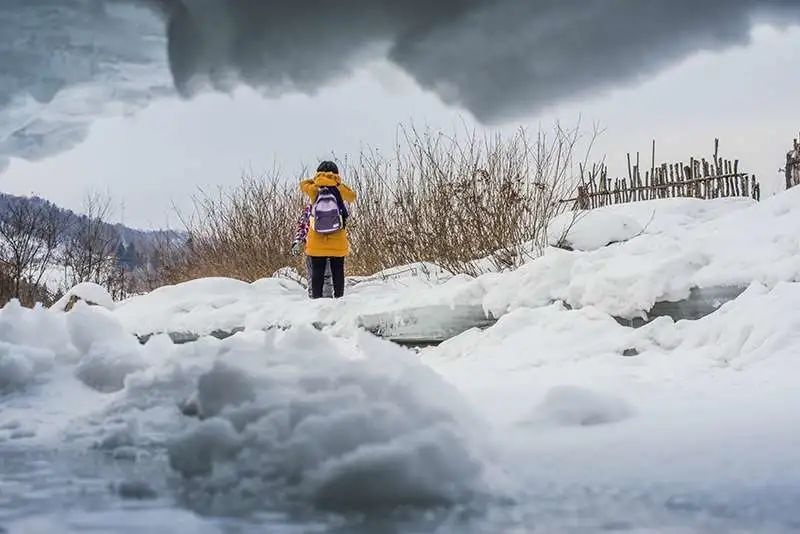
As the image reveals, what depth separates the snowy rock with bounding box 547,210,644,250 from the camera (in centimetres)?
666

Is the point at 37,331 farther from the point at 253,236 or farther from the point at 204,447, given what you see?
the point at 253,236

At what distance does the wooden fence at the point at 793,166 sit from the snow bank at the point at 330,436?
29.0 feet

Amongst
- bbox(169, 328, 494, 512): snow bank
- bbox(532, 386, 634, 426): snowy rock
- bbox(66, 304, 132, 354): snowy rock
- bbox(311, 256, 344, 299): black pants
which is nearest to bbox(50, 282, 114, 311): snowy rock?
bbox(311, 256, 344, 299): black pants

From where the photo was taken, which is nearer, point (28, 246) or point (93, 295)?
point (93, 295)

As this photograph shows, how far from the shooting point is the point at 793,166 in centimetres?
980

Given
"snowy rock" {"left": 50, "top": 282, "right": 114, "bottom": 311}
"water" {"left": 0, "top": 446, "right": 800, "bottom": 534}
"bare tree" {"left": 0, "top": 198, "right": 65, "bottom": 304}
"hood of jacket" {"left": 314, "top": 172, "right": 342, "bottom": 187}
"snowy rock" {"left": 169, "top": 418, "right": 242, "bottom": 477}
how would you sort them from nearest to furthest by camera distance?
"water" {"left": 0, "top": 446, "right": 800, "bottom": 534}, "snowy rock" {"left": 169, "top": 418, "right": 242, "bottom": 477}, "hood of jacket" {"left": 314, "top": 172, "right": 342, "bottom": 187}, "snowy rock" {"left": 50, "top": 282, "right": 114, "bottom": 311}, "bare tree" {"left": 0, "top": 198, "right": 65, "bottom": 304}

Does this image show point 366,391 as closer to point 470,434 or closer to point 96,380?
point 470,434

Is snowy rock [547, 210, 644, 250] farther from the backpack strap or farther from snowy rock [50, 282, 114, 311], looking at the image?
snowy rock [50, 282, 114, 311]

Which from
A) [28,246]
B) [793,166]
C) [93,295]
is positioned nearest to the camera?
[93,295]

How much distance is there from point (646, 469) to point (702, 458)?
0.53ft

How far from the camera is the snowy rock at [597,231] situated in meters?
6.66

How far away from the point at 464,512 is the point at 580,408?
84 cm

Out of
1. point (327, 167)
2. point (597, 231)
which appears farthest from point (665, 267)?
point (327, 167)

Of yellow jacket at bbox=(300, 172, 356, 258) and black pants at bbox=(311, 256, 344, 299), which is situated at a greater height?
yellow jacket at bbox=(300, 172, 356, 258)
